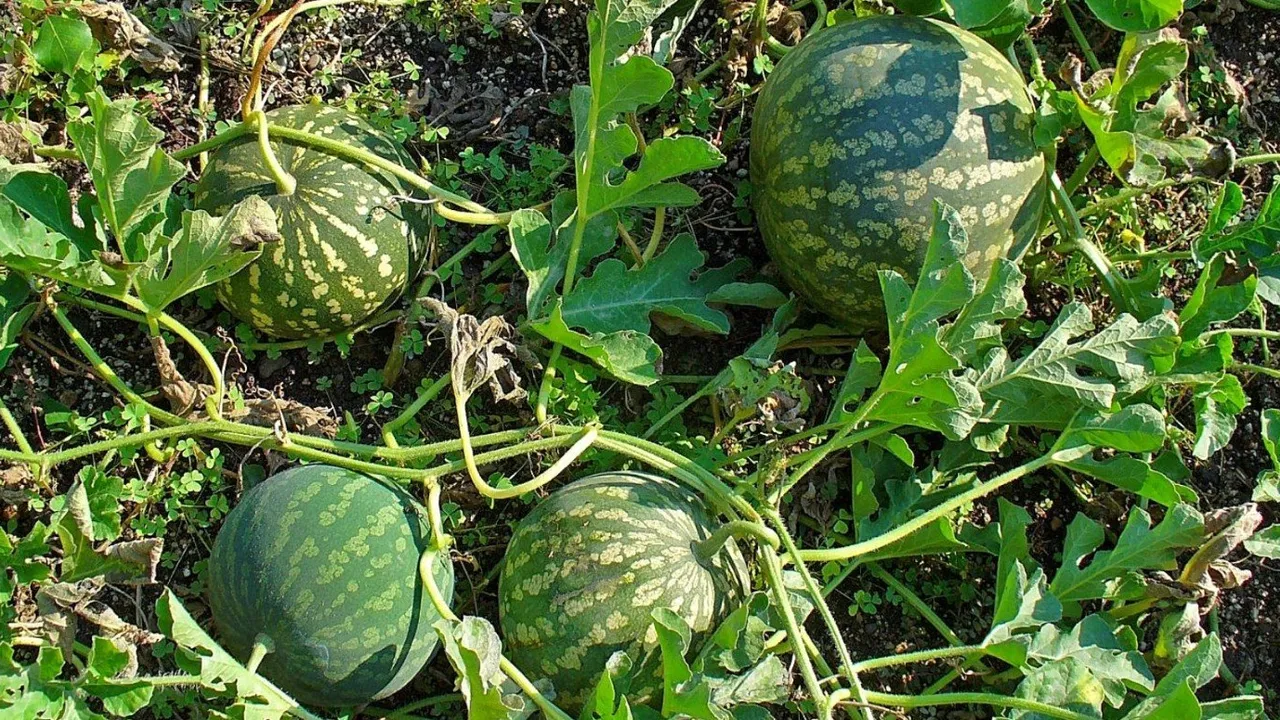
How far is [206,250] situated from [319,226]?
0.28 meters

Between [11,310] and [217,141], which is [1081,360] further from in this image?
[11,310]

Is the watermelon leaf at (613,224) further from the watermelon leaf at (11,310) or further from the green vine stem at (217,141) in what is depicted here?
the watermelon leaf at (11,310)

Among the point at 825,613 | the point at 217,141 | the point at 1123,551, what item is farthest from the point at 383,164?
the point at 1123,551

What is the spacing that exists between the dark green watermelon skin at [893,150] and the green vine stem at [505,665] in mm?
1151

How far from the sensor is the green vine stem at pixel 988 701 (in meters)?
2.36

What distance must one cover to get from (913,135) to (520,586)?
1.35 meters

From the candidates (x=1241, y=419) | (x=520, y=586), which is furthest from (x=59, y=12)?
(x=1241, y=419)

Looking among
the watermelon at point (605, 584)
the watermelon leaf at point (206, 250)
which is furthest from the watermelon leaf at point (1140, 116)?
the watermelon leaf at point (206, 250)

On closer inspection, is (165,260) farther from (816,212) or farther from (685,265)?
(816,212)

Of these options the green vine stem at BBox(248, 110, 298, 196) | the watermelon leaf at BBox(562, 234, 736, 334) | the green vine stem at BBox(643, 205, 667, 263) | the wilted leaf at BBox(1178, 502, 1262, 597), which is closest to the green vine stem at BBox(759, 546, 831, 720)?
the watermelon leaf at BBox(562, 234, 736, 334)

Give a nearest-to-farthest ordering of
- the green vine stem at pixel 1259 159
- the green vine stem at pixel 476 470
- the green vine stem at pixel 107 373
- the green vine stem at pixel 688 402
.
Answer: the green vine stem at pixel 476 470, the green vine stem at pixel 107 373, the green vine stem at pixel 688 402, the green vine stem at pixel 1259 159

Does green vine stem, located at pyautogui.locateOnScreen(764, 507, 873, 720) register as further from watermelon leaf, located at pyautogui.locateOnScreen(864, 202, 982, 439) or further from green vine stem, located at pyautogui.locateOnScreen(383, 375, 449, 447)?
green vine stem, located at pyautogui.locateOnScreen(383, 375, 449, 447)

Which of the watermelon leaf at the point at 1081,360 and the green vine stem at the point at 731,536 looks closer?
the green vine stem at the point at 731,536

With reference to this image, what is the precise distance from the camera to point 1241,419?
3314 mm
